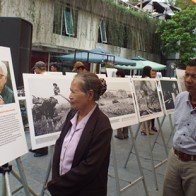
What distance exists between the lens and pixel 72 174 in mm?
2709

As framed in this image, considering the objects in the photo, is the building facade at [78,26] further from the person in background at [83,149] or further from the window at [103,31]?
the person in background at [83,149]

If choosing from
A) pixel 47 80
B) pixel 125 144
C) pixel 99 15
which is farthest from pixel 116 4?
pixel 47 80

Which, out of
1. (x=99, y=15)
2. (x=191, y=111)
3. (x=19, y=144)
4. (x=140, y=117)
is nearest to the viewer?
(x=19, y=144)

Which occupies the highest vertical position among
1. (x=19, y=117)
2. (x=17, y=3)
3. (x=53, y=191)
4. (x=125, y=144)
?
(x=17, y=3)

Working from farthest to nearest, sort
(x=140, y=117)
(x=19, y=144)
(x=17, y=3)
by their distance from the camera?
(x=17, y=3) < (x=140, y=117) < (x=19, y=144)

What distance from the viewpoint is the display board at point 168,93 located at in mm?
6195

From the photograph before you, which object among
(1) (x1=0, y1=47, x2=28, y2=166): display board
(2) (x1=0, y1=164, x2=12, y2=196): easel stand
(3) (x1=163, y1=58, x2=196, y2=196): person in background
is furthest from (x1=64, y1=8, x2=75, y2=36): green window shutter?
(2) (x1=0, y1=164, x2=12, y2=196): easel stand

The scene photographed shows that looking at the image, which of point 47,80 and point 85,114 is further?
point 47,80

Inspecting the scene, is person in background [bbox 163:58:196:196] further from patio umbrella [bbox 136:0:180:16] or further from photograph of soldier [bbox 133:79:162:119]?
patio umbrella [bbox 136:0:180:16]

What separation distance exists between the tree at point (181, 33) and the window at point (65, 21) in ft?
35.6

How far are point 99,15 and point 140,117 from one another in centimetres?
1775

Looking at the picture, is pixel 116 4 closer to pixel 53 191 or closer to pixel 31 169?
pixel 31 169

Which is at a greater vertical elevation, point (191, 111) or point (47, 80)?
point (47, 80)

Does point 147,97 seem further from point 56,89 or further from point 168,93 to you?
point 56,89
